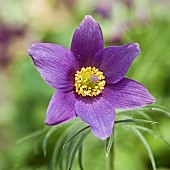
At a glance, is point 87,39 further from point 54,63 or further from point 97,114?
point 97,114

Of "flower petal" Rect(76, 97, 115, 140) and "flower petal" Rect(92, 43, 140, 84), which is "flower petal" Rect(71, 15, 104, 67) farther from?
"flower petal" Rect(76, 97, 115, 140)

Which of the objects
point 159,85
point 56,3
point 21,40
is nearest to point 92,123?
point 159,85

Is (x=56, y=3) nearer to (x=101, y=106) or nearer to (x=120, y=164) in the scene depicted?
(x=120, y=164)

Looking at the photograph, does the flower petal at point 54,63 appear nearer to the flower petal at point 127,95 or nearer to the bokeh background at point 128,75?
the flower petal at point 127,95

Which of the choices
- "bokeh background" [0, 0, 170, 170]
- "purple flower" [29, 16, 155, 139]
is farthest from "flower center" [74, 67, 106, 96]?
"bokeh background" [0, 0, 170, 170]

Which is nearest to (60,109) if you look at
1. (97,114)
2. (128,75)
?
(97,114)

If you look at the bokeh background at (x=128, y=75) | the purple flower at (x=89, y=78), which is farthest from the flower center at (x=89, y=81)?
the bokeh background at (x=128, y=75)
